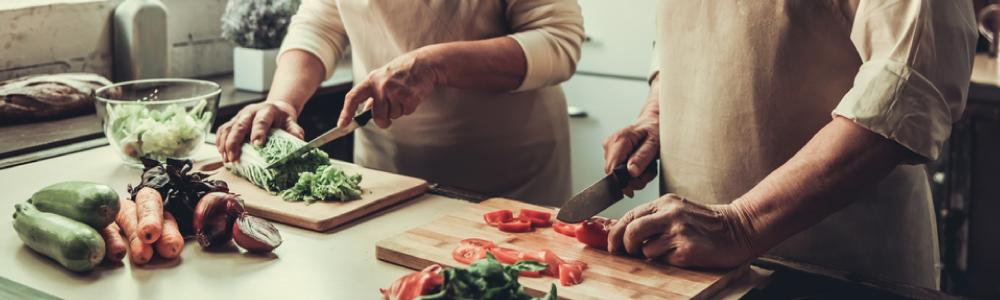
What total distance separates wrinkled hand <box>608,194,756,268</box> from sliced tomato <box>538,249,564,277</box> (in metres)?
0.10

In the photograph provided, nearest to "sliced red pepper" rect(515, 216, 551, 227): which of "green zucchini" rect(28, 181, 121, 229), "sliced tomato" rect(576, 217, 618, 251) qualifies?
"sliced tomato" rect(576, 217, 618, 251)

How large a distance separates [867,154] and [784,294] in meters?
0.23

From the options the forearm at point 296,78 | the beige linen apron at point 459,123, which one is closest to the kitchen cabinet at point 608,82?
the beige linen apron at point 459,123

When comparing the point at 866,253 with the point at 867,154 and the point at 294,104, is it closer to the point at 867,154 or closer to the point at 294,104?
the point at 867,154

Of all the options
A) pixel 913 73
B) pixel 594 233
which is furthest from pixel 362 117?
pixel 913 73

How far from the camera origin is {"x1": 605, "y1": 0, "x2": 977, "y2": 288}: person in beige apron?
1073 mm

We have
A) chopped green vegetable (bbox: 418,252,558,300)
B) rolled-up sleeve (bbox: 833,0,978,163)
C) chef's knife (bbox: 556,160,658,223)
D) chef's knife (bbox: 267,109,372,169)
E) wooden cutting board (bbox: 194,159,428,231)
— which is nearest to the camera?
chopped green vegetable (bbox: 418,252,558,300)

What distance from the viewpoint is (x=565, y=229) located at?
1321mm

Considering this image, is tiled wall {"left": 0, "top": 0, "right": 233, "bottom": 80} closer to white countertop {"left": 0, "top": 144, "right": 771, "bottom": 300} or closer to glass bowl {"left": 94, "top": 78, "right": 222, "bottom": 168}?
glass bowl {"left": 94, "top": 78, "right": 222, "bottom": 168}

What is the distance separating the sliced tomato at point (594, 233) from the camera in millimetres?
1240

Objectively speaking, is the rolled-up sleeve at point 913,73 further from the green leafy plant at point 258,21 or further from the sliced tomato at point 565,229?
the green leafy plant at point 258,21

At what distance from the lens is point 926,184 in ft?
4.62

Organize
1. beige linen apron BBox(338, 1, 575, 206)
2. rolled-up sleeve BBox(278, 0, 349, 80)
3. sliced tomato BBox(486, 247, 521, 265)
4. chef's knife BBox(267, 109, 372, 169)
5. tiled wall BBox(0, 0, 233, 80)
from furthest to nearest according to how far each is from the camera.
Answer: tiled wall BBox(0, 0, 233, 80), rolled-up sleeve BBox(278, 0, 349, 80), beige linen apron BBox(338, 1, 575, 206), chef's knife BBox(267, 109, 372, 169), sliced tomato BBox(486, 247, 521, 265)

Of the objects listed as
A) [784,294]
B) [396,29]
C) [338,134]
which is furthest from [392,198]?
[784,294]
